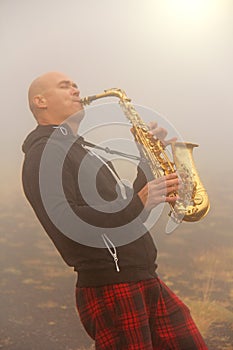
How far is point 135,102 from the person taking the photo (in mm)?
2301

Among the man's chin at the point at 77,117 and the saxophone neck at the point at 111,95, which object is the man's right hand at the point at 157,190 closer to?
the man's chin at the point at 77,117

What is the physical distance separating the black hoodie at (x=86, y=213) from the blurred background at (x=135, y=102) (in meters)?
0.39

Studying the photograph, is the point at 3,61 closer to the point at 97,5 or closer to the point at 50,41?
the point at 50,41

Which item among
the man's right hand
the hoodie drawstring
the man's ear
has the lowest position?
the hoodie drawstring

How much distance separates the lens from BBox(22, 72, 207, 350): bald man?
68.5 inches

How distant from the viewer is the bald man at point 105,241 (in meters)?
1.74

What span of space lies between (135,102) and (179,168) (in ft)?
1.47

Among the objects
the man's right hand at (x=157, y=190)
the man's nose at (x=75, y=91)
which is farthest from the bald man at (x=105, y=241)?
the man's nose at (x=75, y=91)

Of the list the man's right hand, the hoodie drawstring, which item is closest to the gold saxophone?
the man's right hand

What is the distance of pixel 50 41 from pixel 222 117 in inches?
36.6

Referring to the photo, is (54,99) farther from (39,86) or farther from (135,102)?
(135,102)

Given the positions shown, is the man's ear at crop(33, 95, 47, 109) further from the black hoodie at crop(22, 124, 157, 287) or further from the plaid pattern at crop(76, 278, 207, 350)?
the plaid pattern at crop(76, 278, 207, 350)

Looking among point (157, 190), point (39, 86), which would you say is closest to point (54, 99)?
point (39, 86)

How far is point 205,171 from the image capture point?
7.39 ft
